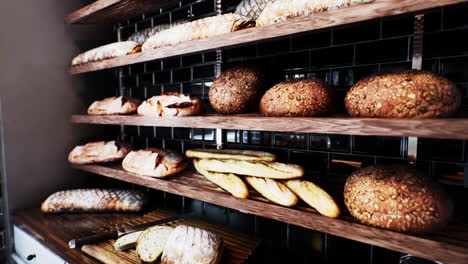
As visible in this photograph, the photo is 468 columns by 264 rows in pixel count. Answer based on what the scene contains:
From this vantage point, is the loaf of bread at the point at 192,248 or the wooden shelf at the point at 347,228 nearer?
the wooden shelf at the point at 347,228

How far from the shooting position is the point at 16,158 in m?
1.83

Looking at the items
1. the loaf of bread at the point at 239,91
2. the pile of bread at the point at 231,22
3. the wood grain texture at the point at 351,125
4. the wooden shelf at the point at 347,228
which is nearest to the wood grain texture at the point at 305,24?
the pile of bread at the point at 231,22

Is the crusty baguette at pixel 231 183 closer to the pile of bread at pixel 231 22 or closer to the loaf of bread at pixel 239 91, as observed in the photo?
the loaf of bread at pixel 239 91

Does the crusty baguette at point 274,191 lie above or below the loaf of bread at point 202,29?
below

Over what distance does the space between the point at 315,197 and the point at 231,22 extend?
67 centimetres

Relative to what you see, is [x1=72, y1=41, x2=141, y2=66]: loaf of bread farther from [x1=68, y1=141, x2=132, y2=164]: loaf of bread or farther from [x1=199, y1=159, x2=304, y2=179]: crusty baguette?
[x1=199, y1=159, x2=304, y2=179]: crusty baguette

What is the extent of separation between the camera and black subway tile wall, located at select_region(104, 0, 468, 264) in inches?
38.7

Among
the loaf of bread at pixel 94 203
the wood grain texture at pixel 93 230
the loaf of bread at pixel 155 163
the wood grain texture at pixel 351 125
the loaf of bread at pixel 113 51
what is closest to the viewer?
the wood grain texture at pixel 351 125

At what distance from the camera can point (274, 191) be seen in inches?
39.5

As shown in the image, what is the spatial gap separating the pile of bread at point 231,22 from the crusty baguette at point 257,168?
495 millimetres

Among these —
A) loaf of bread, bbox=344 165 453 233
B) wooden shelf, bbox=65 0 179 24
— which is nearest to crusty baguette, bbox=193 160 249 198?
loaf of bread, bbox=344 165 453 233

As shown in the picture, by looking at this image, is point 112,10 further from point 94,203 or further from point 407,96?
point 407,96

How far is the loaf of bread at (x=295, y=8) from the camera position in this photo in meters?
0.83

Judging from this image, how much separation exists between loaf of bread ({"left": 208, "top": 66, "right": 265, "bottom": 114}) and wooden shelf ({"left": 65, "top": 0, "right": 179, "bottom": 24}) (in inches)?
24.5
